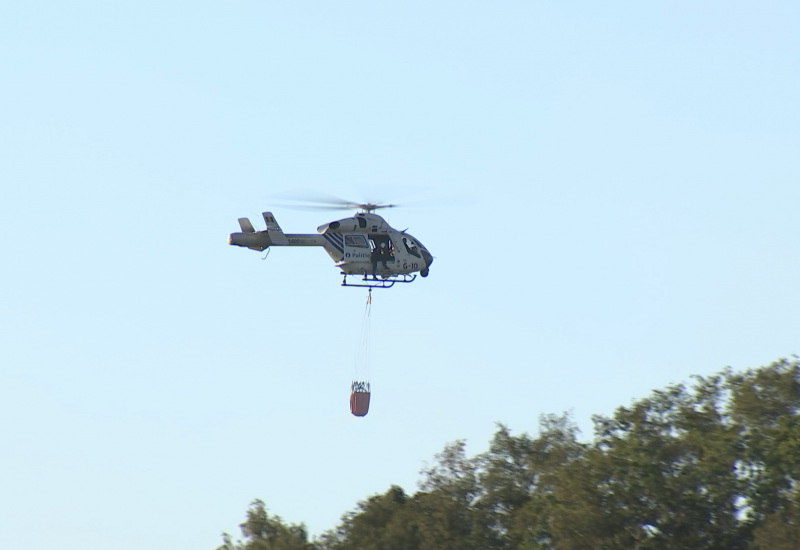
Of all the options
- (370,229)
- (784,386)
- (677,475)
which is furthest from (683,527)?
(370,229)

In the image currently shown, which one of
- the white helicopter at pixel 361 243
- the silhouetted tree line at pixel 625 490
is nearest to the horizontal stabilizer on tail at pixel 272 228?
the white helicopter at pixel 361 243

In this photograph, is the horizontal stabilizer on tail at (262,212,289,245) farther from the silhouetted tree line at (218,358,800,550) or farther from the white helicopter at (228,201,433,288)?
the silhouetted tree line at (218,358,800,550)

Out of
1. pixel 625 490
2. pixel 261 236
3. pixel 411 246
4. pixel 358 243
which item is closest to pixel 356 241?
pixel 358 243

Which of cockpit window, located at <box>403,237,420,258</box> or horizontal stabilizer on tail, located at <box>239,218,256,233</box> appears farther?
cockpit window, located at <box>403,237,420,258</box>

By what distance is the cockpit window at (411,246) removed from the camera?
72.5 meters

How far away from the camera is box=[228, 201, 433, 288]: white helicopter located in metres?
68.7

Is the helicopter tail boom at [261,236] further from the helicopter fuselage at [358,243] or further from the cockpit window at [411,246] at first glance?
the cockpit window at [411,246]

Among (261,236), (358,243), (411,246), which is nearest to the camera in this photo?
(261,236)

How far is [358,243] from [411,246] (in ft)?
10.5

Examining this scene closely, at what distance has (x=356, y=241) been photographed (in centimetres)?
7025

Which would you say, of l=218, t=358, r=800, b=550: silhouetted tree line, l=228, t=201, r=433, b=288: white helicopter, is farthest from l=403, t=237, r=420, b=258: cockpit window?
l=218, t=358, r=800, b=550: silhouetted tree line

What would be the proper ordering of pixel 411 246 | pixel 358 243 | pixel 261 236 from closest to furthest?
1. pixel 261 236
2. pixel 358 243
3. pixel 411 246

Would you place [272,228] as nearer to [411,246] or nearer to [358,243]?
[358,243]

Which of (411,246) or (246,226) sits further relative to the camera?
(411,246)
